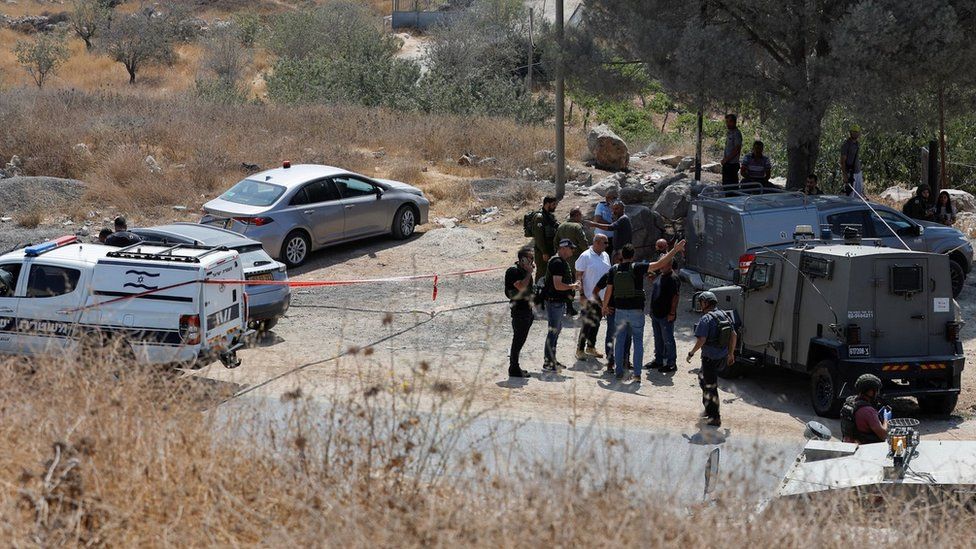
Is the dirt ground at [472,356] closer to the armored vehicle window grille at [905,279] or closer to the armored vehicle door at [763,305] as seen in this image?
the armored vehicle door at [763,305]

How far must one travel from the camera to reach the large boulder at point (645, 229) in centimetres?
1769

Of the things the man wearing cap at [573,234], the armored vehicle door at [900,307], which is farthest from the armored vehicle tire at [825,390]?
the man wearing cap at [573,234]

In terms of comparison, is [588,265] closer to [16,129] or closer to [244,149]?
[244,149]

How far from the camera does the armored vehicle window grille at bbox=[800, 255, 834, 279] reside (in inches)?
450

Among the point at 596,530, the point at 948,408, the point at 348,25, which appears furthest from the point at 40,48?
the point at 596,530

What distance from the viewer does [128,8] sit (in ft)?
198

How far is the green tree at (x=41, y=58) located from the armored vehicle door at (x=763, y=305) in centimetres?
3743

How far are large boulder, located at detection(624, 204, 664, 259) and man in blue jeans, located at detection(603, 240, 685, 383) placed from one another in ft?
16.6

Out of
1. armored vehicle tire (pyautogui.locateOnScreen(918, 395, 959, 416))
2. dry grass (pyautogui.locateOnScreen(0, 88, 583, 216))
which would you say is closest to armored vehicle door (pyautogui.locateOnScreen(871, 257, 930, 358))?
armored vehicle tire (pyautogui.locateOnScreen(918, 395, 959, 416))

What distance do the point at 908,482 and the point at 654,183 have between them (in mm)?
15817

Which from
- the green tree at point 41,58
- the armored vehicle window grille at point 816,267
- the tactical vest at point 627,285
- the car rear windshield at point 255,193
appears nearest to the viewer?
the armored vehicle window grille at point 816,267

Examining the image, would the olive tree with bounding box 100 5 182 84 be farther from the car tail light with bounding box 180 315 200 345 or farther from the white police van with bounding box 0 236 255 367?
the car tail light with bounding box 180 315 200 345

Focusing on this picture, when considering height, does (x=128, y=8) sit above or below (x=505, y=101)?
above

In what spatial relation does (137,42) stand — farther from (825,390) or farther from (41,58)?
(825,390)
